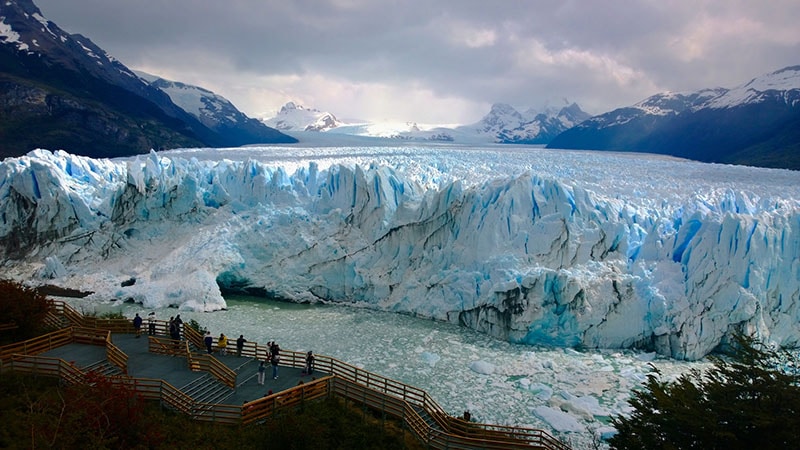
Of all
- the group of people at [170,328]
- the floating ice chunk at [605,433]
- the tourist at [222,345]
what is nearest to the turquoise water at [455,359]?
the floating ice chunk at [605,433]

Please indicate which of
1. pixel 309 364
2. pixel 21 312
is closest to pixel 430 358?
pixel 309 364

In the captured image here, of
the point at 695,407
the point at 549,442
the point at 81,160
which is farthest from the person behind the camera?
the point at 81,160

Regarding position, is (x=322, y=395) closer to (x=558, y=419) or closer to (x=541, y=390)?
(x=558, y=419)

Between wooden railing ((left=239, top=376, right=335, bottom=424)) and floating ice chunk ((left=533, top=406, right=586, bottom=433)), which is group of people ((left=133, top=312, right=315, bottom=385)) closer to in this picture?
wooden railing ((left=239, top=376, right=335, bottom=424))

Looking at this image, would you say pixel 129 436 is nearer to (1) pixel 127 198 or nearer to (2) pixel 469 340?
(2) pixel 469 340

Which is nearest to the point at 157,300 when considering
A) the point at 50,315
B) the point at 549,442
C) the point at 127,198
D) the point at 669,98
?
the point at 50,315

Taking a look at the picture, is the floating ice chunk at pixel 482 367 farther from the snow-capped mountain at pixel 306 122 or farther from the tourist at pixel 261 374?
the snow-capped mountain at pixel 306 122
